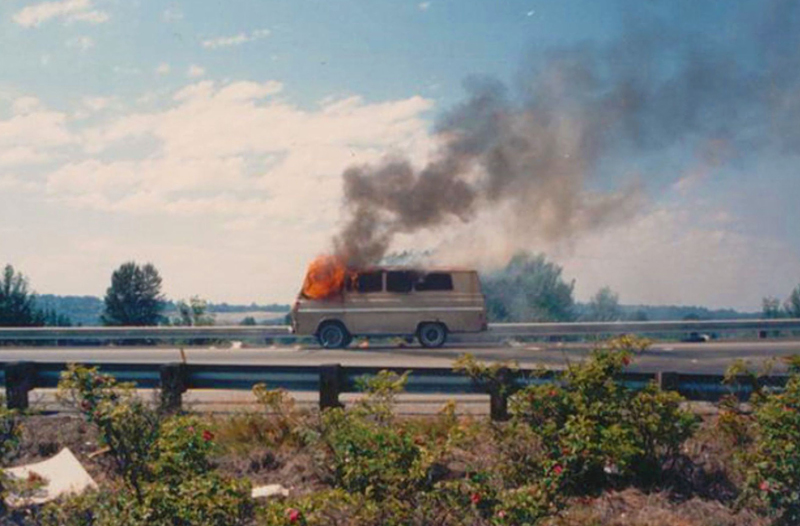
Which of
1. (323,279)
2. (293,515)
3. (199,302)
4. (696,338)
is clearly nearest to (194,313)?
(199,302)

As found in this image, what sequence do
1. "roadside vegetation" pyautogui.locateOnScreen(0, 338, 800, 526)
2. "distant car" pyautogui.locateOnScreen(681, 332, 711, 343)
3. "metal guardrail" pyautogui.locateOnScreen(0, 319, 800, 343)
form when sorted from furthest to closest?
"metal guardrail" pyautogui.locateOnScreen(0, 319, 800, 343) < "distant car" pyautogui.locateOnScreen(681, 332, 711, 343) < "roadside vegetation" pyautogui.locateOnScreen(0, 338, 800, 526)

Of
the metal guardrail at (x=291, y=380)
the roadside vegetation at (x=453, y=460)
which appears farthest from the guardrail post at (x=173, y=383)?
the roadside vegetation at (x=453, y=460)

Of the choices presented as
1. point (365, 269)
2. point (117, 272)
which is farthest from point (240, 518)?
point (117, 272)

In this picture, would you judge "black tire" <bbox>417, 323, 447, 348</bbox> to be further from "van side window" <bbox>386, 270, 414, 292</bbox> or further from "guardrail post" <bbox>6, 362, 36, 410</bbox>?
"guardrail post" <bbox>6, 362, 36, 410</bbox>

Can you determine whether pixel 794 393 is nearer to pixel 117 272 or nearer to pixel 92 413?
pixel 92 413

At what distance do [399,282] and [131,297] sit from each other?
833 inches

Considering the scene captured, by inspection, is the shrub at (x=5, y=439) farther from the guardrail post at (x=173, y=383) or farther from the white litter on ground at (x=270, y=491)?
the guardrail post at (x=173, y=383)

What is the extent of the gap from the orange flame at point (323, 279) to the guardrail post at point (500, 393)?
41.7 ft

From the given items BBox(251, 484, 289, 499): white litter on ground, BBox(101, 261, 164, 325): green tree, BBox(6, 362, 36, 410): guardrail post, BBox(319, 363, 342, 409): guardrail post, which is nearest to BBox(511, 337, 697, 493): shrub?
BBox(251, 484, 289, 499): white litter on ground

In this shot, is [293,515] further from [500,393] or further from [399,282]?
[399,282]

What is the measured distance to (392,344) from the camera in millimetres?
23391

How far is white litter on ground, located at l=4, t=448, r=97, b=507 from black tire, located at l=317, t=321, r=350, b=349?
1344cm

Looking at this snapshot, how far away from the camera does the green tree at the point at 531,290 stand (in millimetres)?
48000

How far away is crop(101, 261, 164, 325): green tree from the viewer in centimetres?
3709
